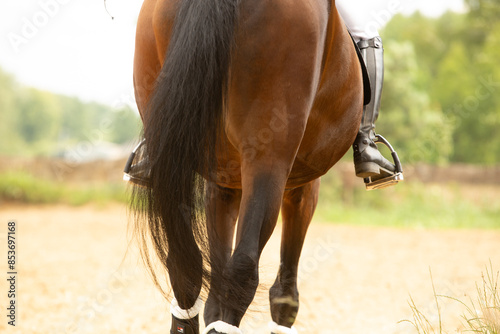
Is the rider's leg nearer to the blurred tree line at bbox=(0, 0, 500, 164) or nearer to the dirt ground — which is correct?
the dirt ground

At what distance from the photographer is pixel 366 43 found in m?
3.32

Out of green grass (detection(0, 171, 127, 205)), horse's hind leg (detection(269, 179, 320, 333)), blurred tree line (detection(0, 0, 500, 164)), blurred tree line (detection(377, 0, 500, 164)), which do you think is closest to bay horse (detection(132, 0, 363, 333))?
horse's hind leg (detection(269, 179, 320, 333))

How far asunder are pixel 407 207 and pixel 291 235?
14520 millimetres

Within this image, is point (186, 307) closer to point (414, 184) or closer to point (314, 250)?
point (314, 250)

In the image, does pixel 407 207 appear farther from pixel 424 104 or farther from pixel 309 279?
pixel 309 279

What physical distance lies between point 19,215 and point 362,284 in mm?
12924

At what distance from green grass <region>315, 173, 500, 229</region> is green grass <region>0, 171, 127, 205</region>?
24.5 feet

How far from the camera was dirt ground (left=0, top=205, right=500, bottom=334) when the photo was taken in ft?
18.1

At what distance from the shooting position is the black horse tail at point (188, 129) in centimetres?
235

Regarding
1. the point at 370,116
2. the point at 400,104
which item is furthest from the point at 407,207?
the point at 370,116

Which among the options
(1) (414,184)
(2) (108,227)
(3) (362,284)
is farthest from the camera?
(1) (414,184)

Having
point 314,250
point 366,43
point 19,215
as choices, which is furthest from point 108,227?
point 366,43

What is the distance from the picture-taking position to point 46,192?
20109mm

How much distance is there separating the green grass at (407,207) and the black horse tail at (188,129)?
13.8m
